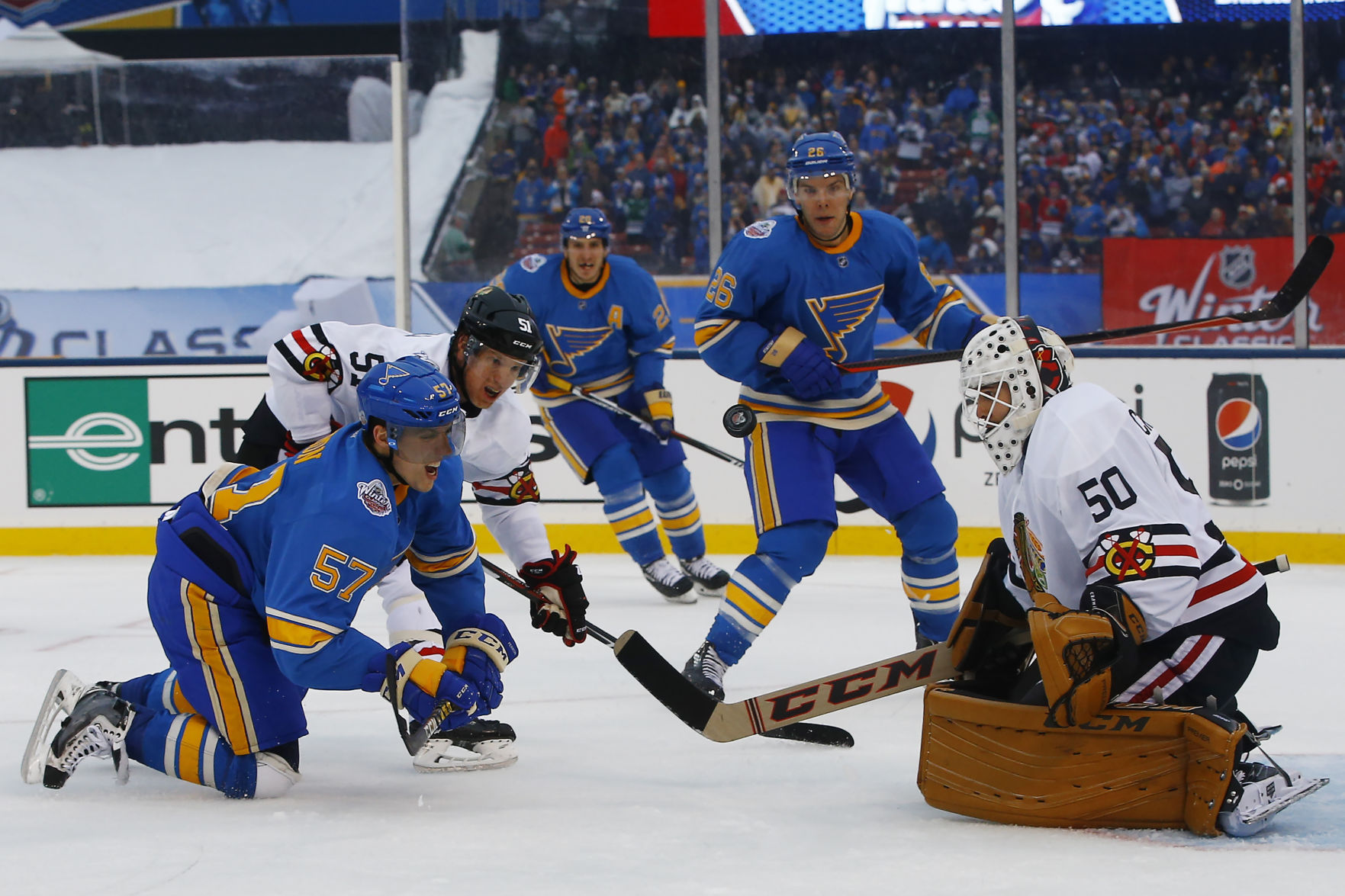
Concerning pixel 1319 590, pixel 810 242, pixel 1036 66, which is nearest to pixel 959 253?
pixel 1036 66

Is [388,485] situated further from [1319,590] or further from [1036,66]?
[1036,66]

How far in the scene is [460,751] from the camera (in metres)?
2.51

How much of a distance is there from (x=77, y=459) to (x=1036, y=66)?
14.4ft

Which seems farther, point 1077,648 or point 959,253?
point 959,253

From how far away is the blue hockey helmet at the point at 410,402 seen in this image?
2.08 metres

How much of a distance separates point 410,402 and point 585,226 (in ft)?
8.39

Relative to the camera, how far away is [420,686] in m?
2.07

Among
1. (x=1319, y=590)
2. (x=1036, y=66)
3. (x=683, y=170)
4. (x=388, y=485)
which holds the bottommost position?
(x=1319, y=590)

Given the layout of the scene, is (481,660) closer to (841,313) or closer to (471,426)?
(471,426)

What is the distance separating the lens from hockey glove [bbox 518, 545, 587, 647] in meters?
2.49

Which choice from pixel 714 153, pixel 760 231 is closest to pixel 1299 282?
pixel 760 231

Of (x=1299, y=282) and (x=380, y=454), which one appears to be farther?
(x=1299, y=282)

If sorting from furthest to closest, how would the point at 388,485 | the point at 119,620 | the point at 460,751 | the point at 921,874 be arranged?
the point at 119,620 < the point at 460,751 < the point at 388,485 < the point at 921,874

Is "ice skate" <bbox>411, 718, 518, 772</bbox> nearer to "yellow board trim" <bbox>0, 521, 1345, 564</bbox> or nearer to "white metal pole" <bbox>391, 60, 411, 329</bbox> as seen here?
"yellow board trim" <bbox>0, 521, 1345, 564</bbox>
